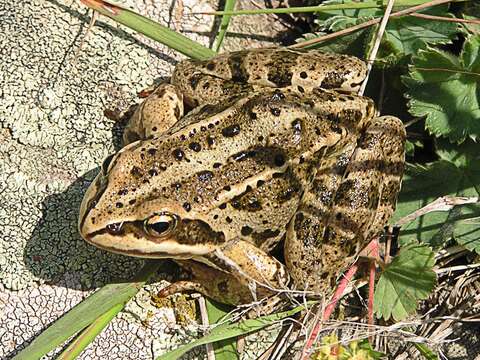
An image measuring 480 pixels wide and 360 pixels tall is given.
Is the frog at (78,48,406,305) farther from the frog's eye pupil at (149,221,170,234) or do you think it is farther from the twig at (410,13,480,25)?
the twig at (410,13,480,25)

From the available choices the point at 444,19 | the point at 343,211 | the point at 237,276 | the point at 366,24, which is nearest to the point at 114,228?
the point at 237,276

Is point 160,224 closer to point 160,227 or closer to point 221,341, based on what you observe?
point 160,227

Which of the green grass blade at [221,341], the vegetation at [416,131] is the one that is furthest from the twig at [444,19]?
the green grass blade at [221,341]

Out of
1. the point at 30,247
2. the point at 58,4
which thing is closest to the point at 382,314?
the point at 30,247

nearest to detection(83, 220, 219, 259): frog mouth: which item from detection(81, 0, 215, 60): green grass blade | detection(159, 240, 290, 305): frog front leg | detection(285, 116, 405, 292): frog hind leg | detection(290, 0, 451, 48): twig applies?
detection(159, 240, 290, 305): frog front leg

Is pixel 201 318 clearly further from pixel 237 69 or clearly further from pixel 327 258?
pixel 237 69

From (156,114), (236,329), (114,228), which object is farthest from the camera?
(156,114)
